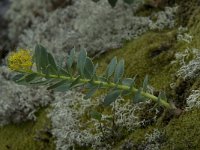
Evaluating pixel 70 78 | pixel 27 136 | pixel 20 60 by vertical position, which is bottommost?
pixel 27 136

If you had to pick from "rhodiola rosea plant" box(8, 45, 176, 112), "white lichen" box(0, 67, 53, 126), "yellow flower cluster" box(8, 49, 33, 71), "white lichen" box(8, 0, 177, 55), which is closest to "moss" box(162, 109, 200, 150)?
"rhodiola rosea plant" box(8, 45, 176, 112)

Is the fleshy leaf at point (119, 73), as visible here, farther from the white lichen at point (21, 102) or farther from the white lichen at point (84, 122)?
the white lichen at point (21, 102)

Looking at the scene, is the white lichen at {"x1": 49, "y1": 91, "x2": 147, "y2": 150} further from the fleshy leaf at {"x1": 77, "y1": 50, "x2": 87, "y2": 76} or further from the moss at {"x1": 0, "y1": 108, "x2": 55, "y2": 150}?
the fleshy leaf at {"x1": 77, "y1": 50, "x2": 87, "y2": 76}

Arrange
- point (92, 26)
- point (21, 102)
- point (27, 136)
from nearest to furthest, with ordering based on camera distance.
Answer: point (27, 136), point (21, 102), point (92, 26)

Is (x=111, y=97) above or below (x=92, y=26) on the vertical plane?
below

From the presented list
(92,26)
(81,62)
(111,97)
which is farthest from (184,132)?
(92,26)

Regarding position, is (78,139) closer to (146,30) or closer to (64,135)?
(64,135)

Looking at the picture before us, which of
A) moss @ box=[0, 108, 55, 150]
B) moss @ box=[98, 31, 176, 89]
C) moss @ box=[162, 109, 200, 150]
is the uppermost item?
moss @ box=[98, 31, 176, 89]

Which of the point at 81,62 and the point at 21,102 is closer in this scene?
the point at 81,62

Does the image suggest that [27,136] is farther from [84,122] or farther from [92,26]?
[92,26]

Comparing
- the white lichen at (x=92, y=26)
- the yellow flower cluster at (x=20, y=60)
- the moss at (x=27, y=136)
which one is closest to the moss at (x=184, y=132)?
the yellow flower cluster at (x=20, y=60)
